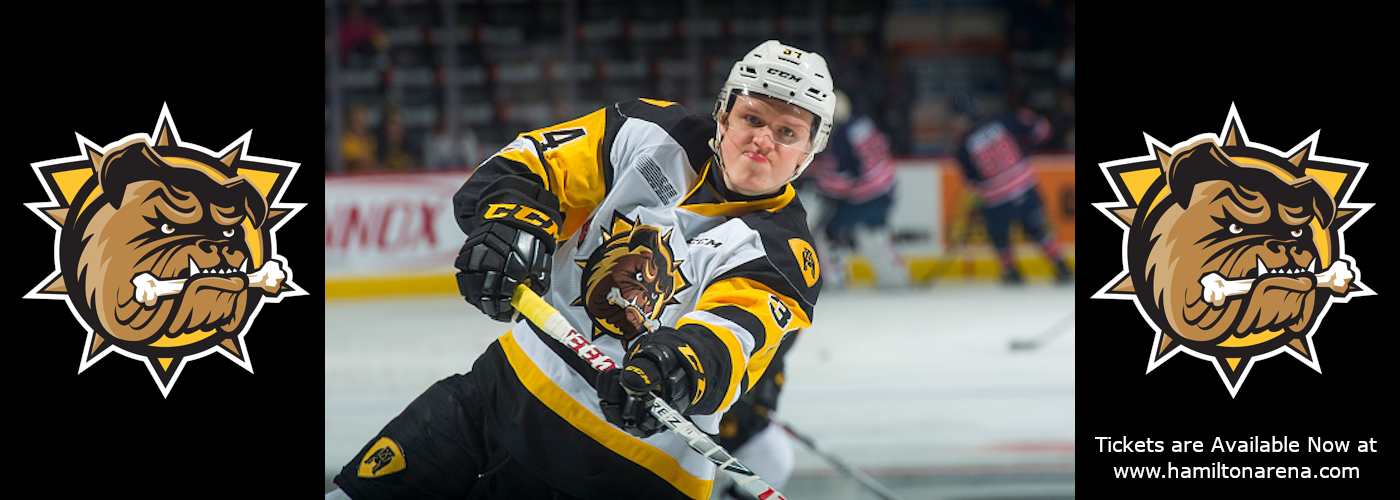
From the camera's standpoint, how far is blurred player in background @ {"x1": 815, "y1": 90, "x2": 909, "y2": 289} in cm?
725

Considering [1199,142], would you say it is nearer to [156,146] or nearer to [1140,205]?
[1140,205]

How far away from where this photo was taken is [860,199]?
732 cm

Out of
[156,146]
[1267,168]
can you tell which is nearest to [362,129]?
[156,146]

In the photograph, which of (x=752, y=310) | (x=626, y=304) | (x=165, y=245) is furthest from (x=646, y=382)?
(x=165, y=245)

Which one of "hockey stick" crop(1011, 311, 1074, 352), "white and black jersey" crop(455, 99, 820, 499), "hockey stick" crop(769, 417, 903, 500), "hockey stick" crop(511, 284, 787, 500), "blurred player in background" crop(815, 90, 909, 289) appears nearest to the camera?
"hockey stick" crop(511, 284, 787, 500)

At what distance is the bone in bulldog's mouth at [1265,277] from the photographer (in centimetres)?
252

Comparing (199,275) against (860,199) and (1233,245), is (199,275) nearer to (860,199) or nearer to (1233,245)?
(1233,245)

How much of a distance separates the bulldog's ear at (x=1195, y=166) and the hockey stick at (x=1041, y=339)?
2630 mm

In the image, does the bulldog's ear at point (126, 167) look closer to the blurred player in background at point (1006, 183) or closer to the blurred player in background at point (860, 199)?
the blurred player in background at point (860, 199)

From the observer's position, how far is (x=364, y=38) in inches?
326

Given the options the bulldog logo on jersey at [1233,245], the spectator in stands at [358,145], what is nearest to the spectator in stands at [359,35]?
the spectator in stands at [358,145]

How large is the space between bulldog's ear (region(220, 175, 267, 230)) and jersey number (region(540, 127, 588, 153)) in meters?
0.64

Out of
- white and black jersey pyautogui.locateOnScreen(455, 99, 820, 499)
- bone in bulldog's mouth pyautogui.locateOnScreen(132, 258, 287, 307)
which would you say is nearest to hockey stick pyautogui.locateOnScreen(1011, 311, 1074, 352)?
white and black jersey pyautogui.locateOnScreen(455, 99, 820, 499)

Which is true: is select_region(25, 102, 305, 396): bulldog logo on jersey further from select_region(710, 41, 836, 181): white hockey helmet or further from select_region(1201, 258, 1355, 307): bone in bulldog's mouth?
select_region(1201, 258, 1355, 307): bone in bulldog's mouth
